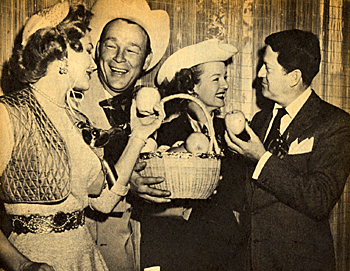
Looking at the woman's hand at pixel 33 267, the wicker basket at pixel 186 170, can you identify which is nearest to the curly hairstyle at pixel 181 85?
the wicker basket at pixel 186 170

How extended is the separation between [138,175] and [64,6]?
38.1 inches

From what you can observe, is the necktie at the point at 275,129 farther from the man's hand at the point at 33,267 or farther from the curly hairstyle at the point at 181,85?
the man's hand at the point at 33,267

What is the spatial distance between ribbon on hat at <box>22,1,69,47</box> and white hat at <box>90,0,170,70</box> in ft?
0.51

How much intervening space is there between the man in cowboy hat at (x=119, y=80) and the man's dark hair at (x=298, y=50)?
2.21 ft

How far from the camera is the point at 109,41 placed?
88.1 inches

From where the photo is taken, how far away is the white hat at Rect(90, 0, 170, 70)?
7.34ft

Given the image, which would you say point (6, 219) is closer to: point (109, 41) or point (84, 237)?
point (84, 237)

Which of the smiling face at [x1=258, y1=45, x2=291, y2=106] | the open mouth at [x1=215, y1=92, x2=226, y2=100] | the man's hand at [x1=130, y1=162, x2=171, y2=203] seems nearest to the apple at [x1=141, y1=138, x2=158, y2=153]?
the man's hand at [x1=130, y1=162, x2=171, y2=203]

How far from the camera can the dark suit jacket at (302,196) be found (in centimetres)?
229

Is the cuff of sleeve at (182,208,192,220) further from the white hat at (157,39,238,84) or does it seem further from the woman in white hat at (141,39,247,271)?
the white hat at (157,39,238,84)

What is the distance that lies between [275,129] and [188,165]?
61cm

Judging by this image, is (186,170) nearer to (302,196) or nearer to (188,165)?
(188,165)

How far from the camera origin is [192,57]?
2.33 m

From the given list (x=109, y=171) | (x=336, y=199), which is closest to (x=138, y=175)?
(x=109, y=171)
